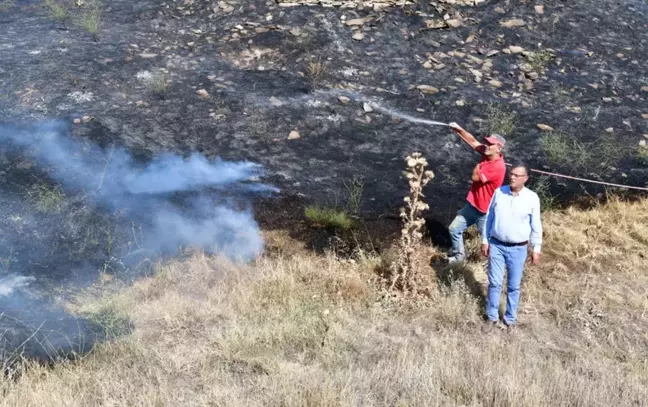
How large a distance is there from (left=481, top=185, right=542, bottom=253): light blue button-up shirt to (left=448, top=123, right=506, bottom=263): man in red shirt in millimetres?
536

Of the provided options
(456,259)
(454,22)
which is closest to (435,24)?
(454,22)

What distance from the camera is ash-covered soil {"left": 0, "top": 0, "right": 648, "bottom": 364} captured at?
603 centimetres

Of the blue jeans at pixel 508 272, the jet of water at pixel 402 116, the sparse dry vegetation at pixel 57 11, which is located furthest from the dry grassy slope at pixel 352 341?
the sparse dry vegetation at pixel 57 11

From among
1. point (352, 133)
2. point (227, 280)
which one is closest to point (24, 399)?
point (227, 280)

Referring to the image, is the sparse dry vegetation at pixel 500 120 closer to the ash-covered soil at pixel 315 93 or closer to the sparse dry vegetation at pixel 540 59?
the ash-covered soil at pixel 315 93

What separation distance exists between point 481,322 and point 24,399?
322 cm

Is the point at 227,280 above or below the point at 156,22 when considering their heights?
below

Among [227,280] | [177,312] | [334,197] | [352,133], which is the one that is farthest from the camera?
[352,133]

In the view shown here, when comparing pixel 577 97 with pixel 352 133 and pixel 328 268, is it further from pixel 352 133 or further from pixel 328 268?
pixel 328 268

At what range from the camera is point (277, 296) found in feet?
15.3

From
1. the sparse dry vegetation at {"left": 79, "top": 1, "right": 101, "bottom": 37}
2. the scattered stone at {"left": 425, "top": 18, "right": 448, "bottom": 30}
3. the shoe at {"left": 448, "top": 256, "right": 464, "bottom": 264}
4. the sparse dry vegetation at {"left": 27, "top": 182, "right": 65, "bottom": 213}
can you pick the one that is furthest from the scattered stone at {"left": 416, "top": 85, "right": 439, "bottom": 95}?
the sparse dry vegetation at {"left": 79, "top": 1, "right": 101, "bottom": 37}

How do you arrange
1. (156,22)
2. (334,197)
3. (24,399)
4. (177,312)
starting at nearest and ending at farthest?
→ (24,399) → (177,312) → (334,197) → (156,22)

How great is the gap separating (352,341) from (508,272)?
1.30 m

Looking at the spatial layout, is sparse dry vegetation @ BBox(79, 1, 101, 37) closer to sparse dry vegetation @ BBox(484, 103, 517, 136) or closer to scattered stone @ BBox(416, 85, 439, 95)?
scattered stone @ BBox(416, 85, 439, 95)
